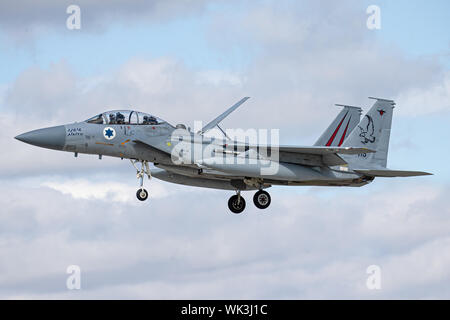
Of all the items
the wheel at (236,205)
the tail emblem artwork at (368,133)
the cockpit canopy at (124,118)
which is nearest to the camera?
the cockpit canopy at (124,118)

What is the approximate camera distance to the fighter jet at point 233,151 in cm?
Result: 3130

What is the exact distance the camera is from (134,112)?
31953 mm

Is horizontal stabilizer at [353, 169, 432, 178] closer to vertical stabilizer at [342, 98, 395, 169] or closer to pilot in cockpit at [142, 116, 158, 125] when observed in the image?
vertical stabilizer at [342, 98, 395, 169]

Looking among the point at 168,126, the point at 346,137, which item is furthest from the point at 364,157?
the point at 168,126

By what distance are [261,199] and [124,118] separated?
533 centimetres

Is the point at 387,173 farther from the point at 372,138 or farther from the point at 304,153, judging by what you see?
the point at 304,153

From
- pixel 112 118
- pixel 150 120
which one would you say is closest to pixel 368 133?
pixel 150 120

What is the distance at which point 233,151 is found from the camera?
3238cm

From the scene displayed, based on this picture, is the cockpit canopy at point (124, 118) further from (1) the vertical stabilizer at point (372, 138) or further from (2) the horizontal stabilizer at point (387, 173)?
(2) the horizontal stabilizer at point (387, 173)

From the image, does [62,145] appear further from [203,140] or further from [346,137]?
[346,137]

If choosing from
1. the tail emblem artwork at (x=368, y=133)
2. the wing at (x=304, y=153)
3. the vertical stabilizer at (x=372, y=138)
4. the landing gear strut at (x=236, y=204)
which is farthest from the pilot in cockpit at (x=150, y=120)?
the tail emblem artwork at (x=368, y=133)

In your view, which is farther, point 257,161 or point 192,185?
point 192,185

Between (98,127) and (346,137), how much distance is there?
338 inches

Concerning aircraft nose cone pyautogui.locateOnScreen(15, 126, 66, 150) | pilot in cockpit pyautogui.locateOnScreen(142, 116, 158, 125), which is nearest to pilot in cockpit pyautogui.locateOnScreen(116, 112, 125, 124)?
pilot in cockpit pyautogui.locateOnScreen(142, 116, 158, 125)
